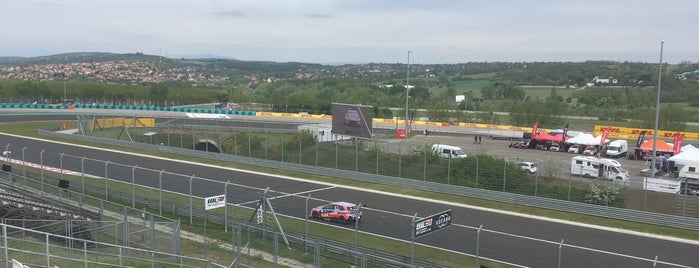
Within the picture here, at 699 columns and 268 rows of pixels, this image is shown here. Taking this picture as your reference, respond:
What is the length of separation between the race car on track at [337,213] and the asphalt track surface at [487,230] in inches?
27.2

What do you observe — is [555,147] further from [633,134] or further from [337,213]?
[337,213]

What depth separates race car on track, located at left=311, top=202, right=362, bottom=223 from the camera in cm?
2361

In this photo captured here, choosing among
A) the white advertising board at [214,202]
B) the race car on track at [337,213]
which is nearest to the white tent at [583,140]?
the race car on track at [337,213]

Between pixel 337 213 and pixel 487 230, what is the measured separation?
6.24 m

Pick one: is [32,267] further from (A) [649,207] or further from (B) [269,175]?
(A) [649,207]

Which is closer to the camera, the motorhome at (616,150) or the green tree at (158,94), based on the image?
the motorhome at (616,150)

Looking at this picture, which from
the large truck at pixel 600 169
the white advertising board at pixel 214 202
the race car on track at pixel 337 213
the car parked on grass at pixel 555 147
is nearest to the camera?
the white advertising board at pixel 214 202

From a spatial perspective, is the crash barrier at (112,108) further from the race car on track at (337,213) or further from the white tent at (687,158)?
the race car on track at (337,213)

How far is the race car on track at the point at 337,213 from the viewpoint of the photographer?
23.6 meters

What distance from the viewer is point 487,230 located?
2325 centimetres

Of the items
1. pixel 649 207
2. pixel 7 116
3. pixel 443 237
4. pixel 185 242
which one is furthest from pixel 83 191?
pixel 7 116

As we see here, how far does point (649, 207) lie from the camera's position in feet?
85.9

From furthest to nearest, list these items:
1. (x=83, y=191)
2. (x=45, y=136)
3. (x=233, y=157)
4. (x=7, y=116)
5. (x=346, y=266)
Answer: (x=7, y=116), (x=45, y=136), (x=233, y=157), (x=83, y=191), (x=346, y=266)

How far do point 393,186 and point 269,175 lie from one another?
8.08 m
